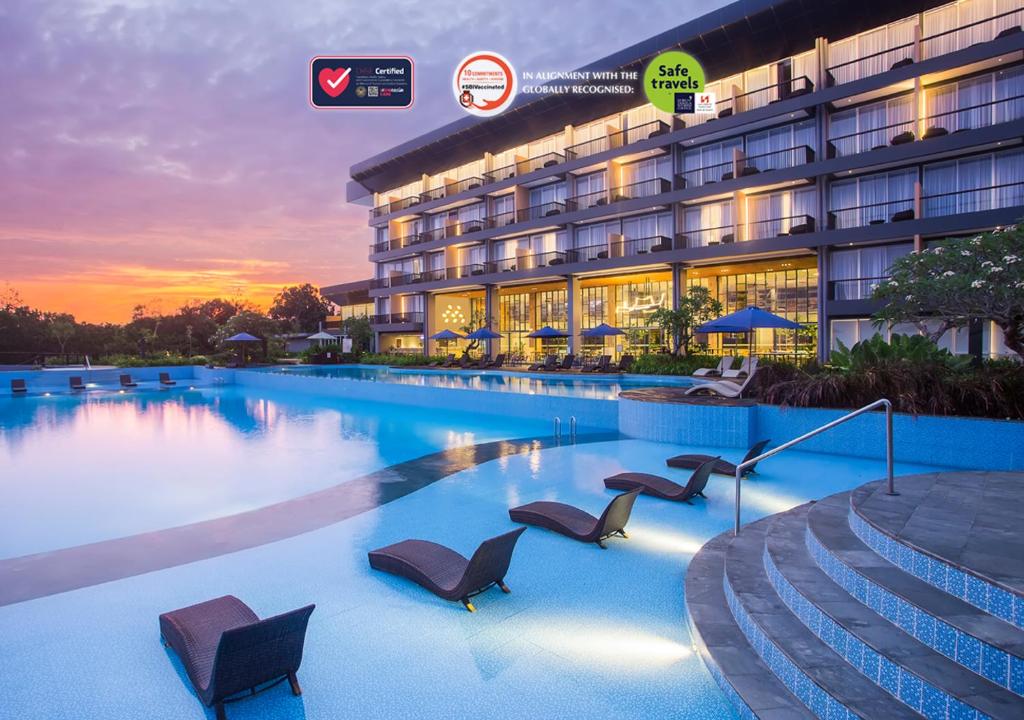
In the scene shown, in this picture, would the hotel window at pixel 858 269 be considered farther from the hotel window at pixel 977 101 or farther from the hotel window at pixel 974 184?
the hotel window at pixel 977 101

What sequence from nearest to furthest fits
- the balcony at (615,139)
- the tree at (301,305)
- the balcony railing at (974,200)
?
the balcony railing at (974,200), the balcony at (615,139), the tree at (301,305)

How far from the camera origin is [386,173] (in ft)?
137

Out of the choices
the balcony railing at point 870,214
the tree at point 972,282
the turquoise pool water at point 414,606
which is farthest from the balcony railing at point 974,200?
the turquoise pool water at point 414,606

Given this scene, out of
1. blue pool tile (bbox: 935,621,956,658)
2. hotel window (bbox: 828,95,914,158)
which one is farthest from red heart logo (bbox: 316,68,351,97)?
hotel window (bbox: 828,95,914,158)

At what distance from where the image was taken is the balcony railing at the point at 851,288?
20391 mm

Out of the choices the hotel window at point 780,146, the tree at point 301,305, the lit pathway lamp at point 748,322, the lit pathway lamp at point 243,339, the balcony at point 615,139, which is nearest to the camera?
the lit pathway lamp at point 748,322

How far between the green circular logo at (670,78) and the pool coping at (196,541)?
23689 mm

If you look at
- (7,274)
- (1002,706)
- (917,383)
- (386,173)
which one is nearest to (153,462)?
(1002,706)

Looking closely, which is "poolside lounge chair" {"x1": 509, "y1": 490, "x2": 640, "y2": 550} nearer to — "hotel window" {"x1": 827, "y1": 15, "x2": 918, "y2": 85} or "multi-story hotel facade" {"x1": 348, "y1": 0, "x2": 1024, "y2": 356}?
"multi-story hotel facade" {"x1": 348, "y1": 0, "x2": 1024, "y2": 356}

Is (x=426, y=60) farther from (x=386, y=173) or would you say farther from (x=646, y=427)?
(x=386, y=173)

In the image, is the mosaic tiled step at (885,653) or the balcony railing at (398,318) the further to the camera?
the balcony railing at (398,318)

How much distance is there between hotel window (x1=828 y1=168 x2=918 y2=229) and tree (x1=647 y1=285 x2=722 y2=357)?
5362mm

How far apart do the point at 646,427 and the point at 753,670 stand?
8.85 metres

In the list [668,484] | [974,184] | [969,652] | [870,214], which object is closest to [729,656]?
[969,652]
